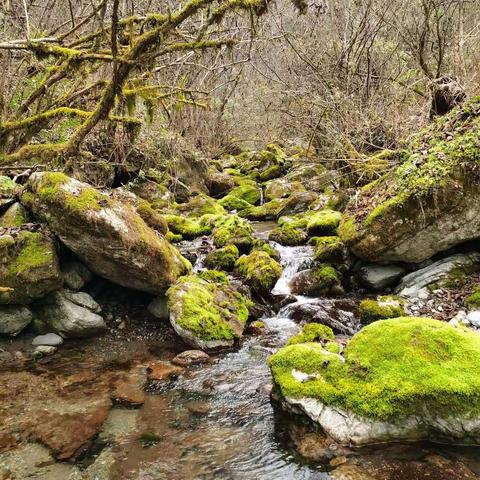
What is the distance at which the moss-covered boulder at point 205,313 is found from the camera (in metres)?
6.71

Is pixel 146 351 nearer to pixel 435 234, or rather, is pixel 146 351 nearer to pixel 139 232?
pixel 139 232

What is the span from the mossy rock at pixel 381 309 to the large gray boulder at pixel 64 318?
4.45 metres

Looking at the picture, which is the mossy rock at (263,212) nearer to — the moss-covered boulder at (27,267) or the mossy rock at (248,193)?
the mossy rock at (248,193)

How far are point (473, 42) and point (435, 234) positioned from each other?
6673mm

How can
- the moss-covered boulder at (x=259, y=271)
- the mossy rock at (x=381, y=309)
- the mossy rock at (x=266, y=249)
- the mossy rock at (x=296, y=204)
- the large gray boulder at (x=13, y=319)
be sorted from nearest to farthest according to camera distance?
the large gray boulder at (x=13, y=319)
the mossy rock at (x=381, y=309)
the moss-covered boulder at (x=259, y=271)
the mossy rock at (x=266, y=249)
the mossy rock at (x=296, y=204)

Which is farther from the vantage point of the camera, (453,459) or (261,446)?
(261,446)

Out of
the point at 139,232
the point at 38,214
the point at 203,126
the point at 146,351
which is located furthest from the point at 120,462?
the point at 203,126

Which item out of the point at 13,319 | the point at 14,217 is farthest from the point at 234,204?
the point at 13,319

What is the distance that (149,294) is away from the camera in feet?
26.5

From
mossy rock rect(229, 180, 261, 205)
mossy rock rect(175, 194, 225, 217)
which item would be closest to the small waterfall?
mossy rock rect(175, 194, 225, 217)

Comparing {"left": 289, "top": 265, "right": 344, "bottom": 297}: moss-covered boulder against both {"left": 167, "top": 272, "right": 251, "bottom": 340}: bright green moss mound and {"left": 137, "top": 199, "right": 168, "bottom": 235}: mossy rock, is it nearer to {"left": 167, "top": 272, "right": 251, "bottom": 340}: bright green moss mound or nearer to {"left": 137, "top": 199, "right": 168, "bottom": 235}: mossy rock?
{"left": 167, "top": 272, "right": 251, "bottom": 340}: bright green moss mound

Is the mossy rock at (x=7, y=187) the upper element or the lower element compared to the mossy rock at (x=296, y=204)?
upper

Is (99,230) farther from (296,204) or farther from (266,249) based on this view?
(296,204)

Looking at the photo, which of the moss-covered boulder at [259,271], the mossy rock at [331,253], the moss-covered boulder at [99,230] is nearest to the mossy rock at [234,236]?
the moss-covered boulder at [259,271]
